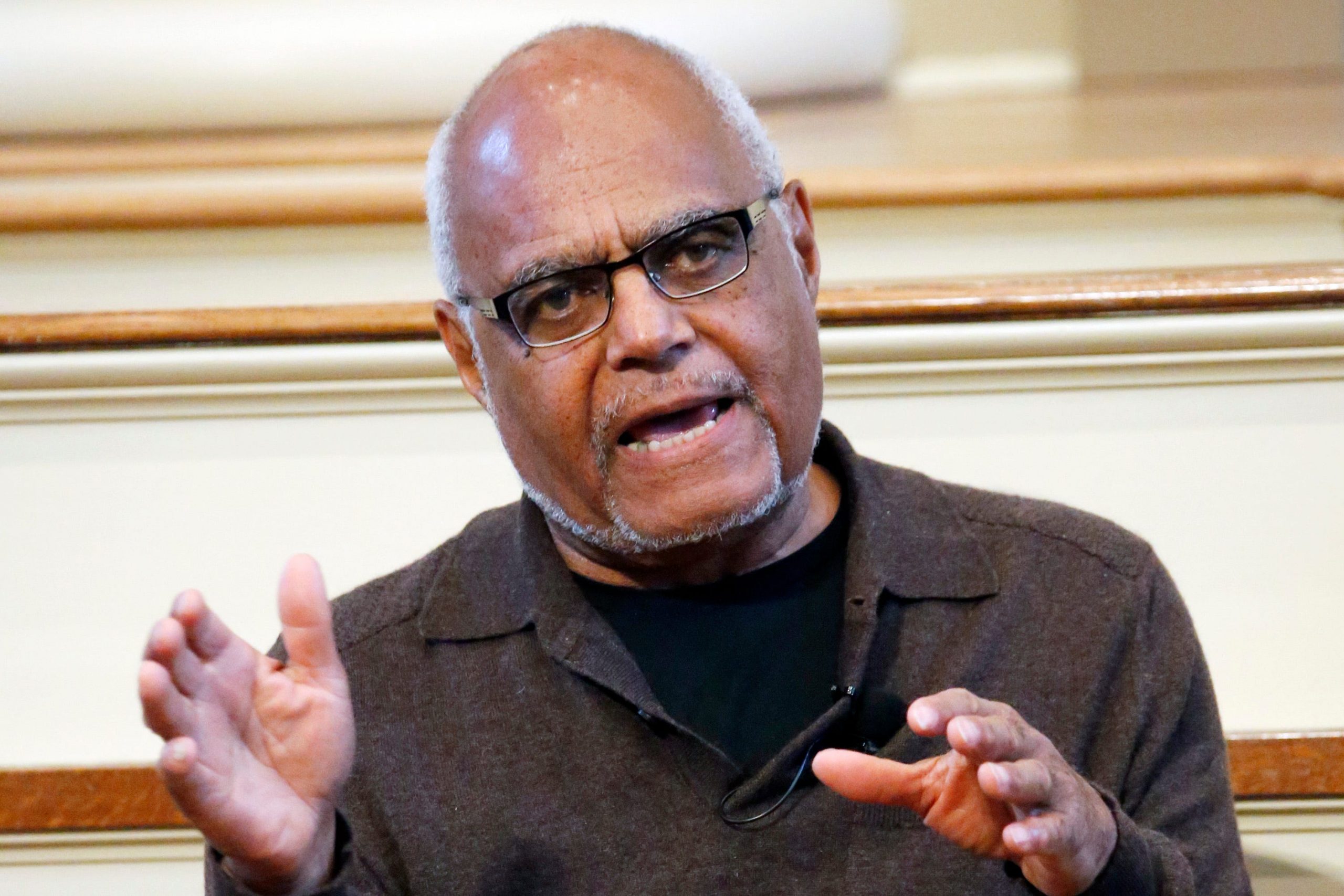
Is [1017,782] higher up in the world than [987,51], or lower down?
lower down

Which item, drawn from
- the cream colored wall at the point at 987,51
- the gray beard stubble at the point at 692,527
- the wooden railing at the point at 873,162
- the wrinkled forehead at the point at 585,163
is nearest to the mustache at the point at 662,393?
the gray beard stubble at the point at 692,527

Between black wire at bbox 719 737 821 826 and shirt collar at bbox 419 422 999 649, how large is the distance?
123 mm

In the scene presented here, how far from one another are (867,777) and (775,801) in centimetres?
19

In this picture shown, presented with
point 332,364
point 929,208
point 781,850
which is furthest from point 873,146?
point 781,850

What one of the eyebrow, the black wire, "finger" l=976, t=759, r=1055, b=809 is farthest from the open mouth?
"finger" l=976, t=759, r=1055, b=809

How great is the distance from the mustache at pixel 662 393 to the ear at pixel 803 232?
0.15 m

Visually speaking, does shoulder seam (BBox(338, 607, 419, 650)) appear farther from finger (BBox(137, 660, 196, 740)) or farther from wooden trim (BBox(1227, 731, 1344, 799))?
wooden trim (BBox(1227, 731, 1344, 799))

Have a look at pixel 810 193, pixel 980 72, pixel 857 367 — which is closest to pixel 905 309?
pixel 857 367

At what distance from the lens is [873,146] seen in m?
1.81

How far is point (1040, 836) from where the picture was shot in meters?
0.76

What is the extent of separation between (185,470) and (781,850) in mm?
651

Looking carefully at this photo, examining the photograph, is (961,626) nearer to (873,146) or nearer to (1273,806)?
(1273,806)

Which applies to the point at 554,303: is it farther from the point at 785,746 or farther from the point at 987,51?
the point at 987,51

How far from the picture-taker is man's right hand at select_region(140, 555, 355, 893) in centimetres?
76
